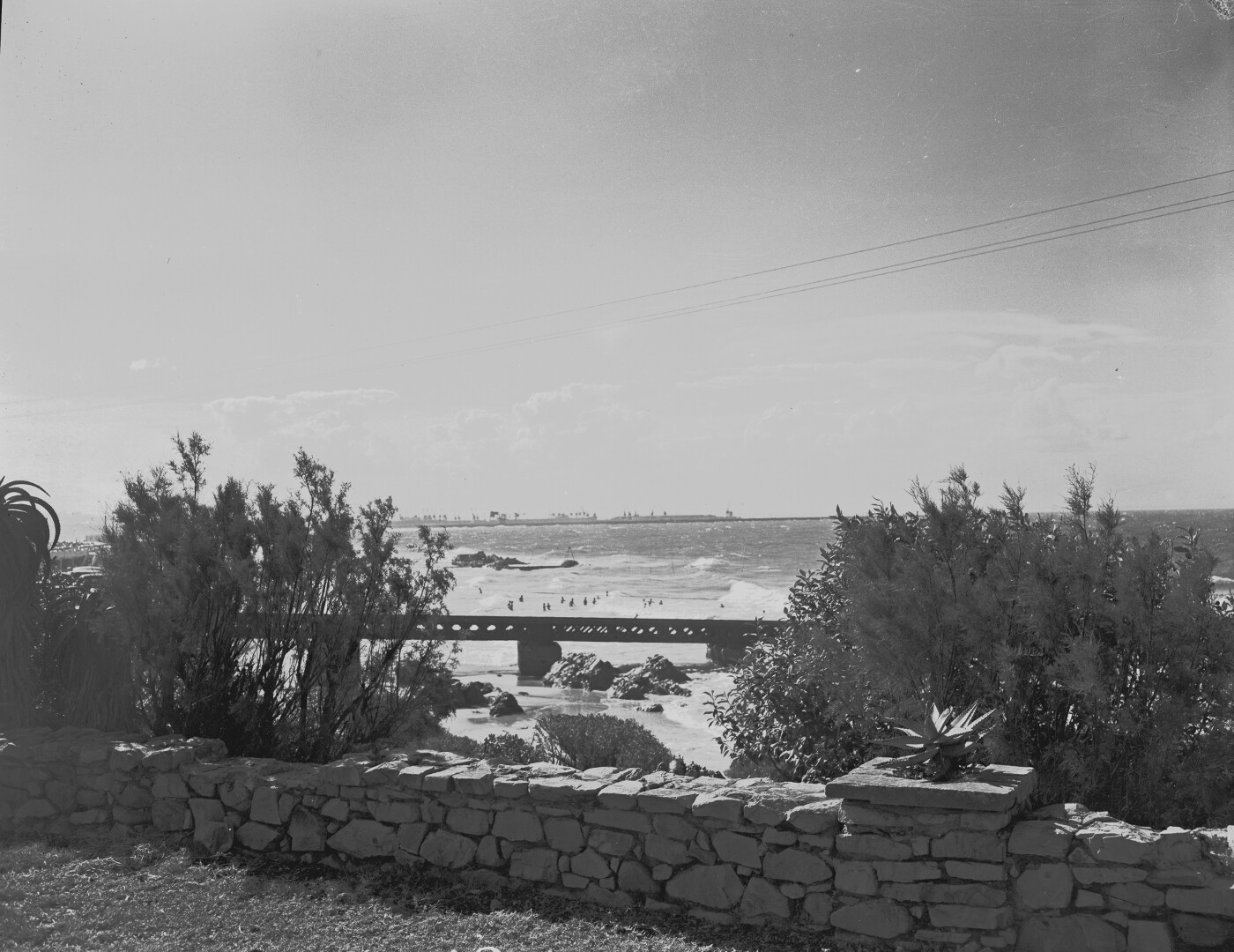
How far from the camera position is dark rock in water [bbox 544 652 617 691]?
24.1 metres

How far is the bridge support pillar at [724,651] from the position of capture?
23.8 meters

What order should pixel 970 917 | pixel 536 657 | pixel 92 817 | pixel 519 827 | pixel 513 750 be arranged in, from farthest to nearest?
pixel 536 657 < pixel 513 750 < pixel 92 817 < pixel 519 827 < pixel 970 917

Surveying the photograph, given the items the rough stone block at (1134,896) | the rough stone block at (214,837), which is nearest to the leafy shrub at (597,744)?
the rough stone block at (214,837)

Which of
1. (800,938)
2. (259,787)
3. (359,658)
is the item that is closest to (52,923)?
(259,787)

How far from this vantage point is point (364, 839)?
5301 millimetres

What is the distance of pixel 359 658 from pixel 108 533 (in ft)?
7.07

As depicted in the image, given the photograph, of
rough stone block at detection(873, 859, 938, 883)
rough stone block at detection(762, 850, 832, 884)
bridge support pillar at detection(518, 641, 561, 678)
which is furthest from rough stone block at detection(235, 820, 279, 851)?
bridge support pillar at detection(518, 641, 561, 678)

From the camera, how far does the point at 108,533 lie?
289 inches

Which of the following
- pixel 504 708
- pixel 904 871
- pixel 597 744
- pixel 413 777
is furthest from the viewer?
pixel 504 708

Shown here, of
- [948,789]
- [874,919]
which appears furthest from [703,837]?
[948,789]

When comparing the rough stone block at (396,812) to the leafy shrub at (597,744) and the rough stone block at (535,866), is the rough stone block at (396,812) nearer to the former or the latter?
the rough stone block at (535,866)

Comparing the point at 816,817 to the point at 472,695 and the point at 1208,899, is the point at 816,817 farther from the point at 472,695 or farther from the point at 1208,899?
the point at 472,695

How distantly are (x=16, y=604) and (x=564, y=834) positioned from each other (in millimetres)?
4745

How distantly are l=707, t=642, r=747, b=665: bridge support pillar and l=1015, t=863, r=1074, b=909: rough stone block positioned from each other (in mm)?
17883
